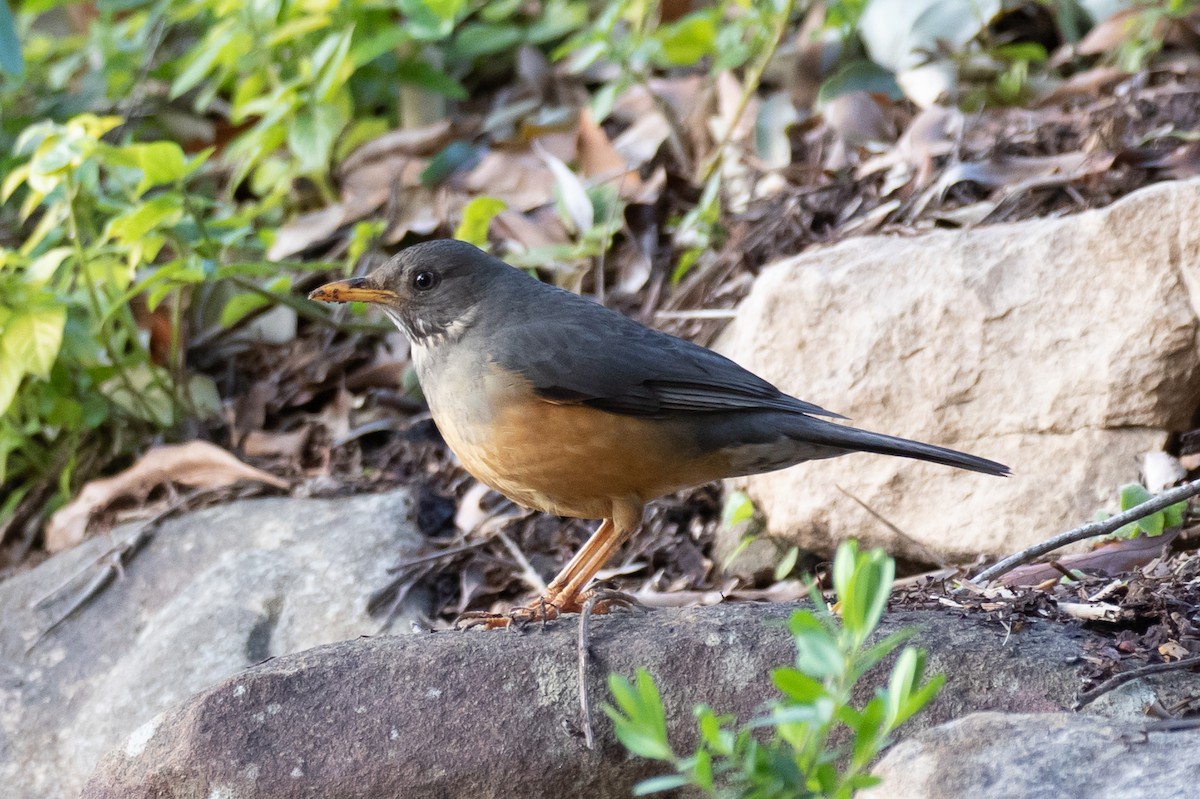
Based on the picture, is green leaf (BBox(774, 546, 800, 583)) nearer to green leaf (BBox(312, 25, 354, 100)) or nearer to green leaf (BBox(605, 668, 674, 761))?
green leaf (BBox(605, 668, 674, 761))

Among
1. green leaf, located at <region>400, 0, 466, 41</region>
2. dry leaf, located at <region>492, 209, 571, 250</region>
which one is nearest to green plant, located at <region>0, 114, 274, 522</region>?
dry leaf, located at <region>492, 209, 571, 250</region>

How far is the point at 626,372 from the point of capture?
4551 mm

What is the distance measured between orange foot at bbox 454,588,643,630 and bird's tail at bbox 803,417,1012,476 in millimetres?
878

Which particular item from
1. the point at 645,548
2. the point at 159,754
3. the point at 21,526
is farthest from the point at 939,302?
the point at 21,526

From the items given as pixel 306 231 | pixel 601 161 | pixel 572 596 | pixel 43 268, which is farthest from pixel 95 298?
pixel 572 596

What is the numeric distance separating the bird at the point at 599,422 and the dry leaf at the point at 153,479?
185cm

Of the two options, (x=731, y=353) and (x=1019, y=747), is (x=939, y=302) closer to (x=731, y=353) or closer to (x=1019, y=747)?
(x=731, y=353)

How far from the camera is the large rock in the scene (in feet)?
15.4

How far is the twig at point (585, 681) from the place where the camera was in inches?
132

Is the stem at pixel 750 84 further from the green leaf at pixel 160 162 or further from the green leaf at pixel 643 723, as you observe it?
the green leaf at pixel 643 723

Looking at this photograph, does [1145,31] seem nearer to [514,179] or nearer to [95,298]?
[514,179]

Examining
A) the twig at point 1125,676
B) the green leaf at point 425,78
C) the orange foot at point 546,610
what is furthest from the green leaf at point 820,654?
the green leaf at point 425,78

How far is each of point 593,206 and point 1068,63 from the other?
2935 millimetres

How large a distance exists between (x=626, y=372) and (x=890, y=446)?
3.23 feet
